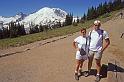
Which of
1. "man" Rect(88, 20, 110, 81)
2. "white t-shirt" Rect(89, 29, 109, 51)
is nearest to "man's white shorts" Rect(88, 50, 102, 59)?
"man" Rect(88, 20, 110, 81)

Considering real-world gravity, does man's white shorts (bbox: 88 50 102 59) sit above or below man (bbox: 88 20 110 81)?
below

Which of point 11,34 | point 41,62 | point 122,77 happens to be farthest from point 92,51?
point 11,34

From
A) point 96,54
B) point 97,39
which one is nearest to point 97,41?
point 97,39

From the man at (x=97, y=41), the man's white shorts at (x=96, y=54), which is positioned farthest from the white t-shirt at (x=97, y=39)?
the man's white shorts at (x=96, y=54)

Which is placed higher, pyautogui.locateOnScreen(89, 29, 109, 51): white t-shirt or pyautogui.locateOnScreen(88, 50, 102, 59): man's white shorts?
pyautogui.locateOnScreen(89, 29, 109, 51): white t-shirt

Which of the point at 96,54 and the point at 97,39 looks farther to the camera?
the point at 96,54

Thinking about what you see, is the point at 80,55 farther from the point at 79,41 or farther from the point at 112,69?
the point at 112,69

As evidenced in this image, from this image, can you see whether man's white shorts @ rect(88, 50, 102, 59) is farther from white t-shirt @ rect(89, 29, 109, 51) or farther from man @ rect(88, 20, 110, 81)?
white t-shirt @ rect(89, 29, 109, 51)

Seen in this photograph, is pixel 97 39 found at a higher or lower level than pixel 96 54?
higher

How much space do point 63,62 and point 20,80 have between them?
3.80m

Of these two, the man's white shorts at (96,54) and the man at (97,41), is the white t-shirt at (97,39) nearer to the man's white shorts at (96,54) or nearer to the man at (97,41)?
the man at (97,41)

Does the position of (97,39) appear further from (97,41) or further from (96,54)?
(96,54)

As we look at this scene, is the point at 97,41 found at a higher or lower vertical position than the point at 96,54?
higher

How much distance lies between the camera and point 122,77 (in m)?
11.6
